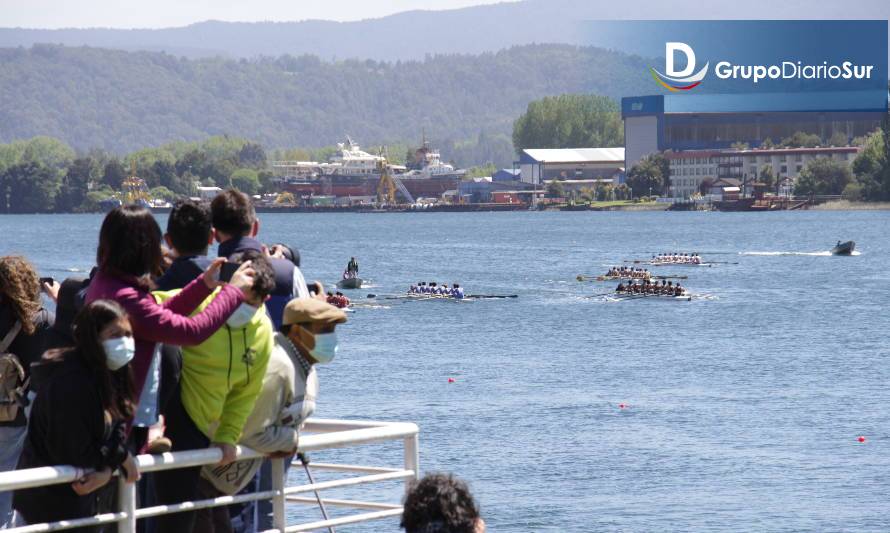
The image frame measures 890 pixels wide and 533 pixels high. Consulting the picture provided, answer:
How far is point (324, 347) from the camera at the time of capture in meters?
7.04

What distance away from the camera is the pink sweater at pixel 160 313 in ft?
21.0

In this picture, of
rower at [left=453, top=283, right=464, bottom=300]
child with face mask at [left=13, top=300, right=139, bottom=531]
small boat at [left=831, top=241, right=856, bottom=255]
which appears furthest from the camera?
small boat at [left=831, top=241, right=856, bottom=255]

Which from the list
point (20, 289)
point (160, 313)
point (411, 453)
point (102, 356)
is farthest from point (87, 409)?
point (411, 453)

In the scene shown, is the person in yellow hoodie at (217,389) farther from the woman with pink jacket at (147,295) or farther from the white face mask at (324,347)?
the white face mask at (324,347)

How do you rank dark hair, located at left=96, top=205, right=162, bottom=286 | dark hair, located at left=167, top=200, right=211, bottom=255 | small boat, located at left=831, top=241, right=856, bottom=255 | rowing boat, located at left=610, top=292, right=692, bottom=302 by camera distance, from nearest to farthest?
dark hair, located at left=96, top=205, right=162, bottom=286
dark hair, located at left=167, top=200, right=211, bottom=255
rowing boat, located at left=610, top=292, right=692, bottom=302
small boat, located at left=831, top=241, right=856, bottom=255

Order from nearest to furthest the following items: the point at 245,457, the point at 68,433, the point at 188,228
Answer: the point at 68,433 → the point at 245,457 → the point at 188,228

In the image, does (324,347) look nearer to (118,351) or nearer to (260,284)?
(260,284)

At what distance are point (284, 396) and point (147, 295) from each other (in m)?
0.84

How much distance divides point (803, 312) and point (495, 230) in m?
109

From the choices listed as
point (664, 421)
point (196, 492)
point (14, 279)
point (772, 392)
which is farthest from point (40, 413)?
point (772, 392)

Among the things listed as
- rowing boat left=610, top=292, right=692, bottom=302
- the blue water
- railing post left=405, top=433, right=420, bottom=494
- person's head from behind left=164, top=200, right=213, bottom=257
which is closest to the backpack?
person's head from behind left=164, top=200, right=213, bottom=257

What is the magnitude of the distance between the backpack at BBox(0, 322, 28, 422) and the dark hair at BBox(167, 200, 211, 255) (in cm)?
98

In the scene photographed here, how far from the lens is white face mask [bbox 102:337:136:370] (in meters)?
6.02

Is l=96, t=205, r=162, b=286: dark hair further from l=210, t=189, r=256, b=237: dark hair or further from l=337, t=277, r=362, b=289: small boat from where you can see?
l=337, t=277, r=362, b=289: small boat
